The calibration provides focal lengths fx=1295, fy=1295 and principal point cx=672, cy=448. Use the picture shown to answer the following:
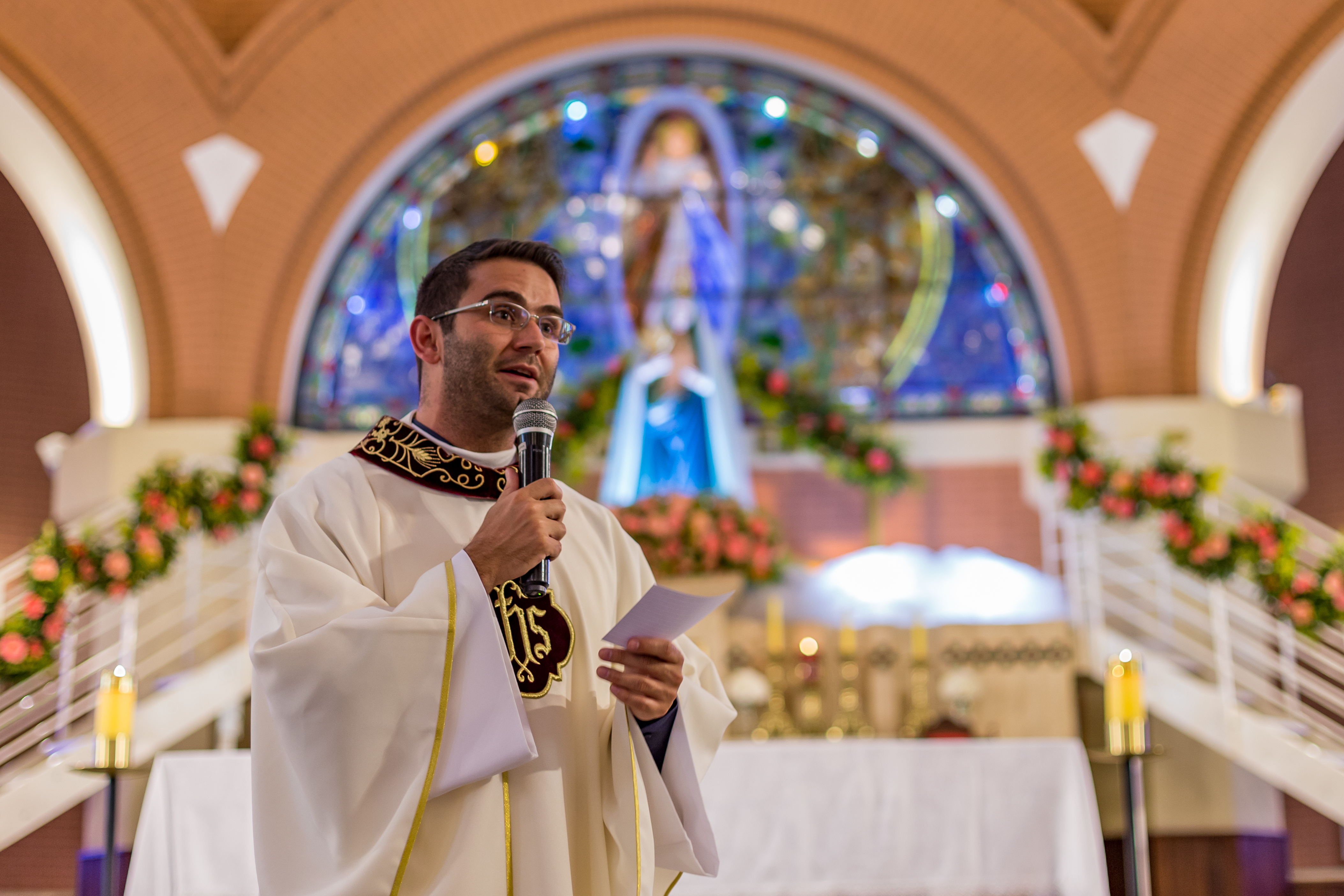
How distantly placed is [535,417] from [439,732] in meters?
0.58

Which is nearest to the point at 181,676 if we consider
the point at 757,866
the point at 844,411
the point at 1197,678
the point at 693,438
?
the point at 693,438

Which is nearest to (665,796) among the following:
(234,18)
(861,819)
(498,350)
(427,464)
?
(427,464)

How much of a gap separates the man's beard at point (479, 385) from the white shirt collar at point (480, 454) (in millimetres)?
65

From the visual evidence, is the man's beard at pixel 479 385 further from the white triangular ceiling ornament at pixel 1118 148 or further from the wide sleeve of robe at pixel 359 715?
the white triangular ceiling ornament at pixel 1118 148

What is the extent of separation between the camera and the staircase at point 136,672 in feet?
19.2

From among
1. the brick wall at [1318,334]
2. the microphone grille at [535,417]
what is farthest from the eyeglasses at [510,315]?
the brick wall at [1318,334]

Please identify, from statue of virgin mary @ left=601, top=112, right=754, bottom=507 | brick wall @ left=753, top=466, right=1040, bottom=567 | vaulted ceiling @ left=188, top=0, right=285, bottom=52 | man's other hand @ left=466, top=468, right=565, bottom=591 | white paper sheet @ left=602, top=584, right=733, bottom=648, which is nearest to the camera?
man's other hand @ left=466, top=468, right=565, bottom=591

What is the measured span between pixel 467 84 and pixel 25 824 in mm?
5190

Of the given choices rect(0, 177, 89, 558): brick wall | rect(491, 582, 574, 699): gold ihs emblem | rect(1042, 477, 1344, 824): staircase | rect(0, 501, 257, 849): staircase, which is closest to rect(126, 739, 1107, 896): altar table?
rect(0, 501, 257, 849): staircase

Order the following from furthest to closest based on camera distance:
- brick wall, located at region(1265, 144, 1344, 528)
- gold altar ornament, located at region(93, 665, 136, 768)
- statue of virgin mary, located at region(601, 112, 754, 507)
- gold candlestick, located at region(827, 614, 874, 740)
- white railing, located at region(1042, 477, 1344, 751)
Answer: brick wall, located at region(1265, 144, 1344, 528), statue of virgin mary, located at region(601, 112, 754, 507), white railing, located at region(1042, 477, 1344, 751), gold candlestick, located at region(827, 614, 874, 740), gold altar ornament, located at region(93, 665, 136, 768)

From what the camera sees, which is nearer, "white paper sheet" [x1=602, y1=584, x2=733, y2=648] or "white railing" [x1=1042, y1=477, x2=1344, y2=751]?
"white paper sheet" [x1=602, y1=584, x2=733, y2=648]

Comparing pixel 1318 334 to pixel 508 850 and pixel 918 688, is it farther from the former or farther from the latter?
pixel 508 850

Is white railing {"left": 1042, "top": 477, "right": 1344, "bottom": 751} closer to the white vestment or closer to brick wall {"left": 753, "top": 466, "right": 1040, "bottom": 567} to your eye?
brick wall {"left": 753, "top": 466, "right": 1040, "bottom": 567}

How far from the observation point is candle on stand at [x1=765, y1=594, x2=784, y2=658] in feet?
20.1
